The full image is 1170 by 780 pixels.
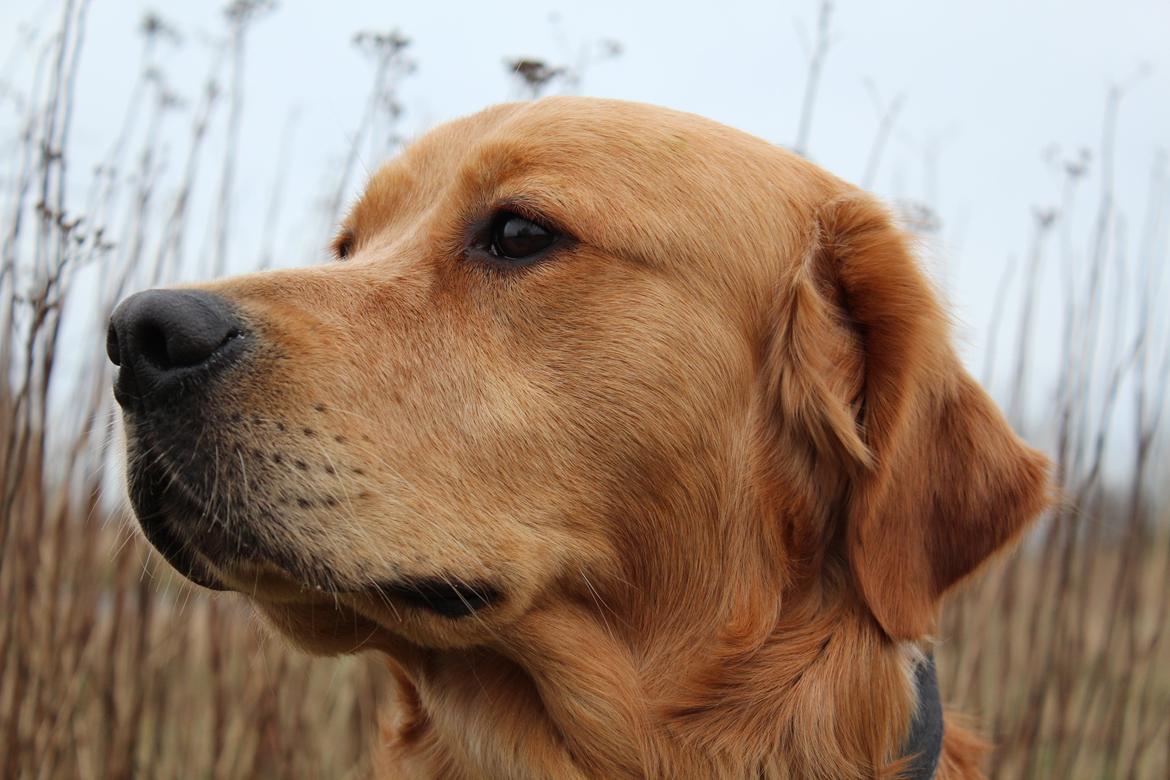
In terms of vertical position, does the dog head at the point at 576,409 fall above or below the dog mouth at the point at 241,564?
above

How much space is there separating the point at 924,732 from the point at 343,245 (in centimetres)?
197

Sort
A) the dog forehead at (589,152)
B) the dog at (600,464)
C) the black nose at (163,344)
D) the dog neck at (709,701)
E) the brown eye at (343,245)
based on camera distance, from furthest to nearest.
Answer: the brown eye at (343,245) < the dog forehead at (589,152) < the dog neck at (709,701) < the dog at (600,464) < the black nose at (163,344)

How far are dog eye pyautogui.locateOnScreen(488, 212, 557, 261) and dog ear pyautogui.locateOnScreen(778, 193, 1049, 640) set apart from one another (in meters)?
0.59

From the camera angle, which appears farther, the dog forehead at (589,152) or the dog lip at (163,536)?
the dog forehead at (589,152)

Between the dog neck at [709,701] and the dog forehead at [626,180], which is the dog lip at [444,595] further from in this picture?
the dog forehead at [626,180]

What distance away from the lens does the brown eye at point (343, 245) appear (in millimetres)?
2977

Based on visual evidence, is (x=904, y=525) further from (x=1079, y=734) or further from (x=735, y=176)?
(x=1079, y=734)

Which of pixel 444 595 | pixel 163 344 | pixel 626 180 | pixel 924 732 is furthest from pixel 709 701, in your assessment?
pixel 163 344

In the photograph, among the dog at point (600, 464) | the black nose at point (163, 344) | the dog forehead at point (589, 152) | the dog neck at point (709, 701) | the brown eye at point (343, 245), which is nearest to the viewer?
the black nose at point (163, 344)

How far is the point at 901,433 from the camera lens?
2275 mm

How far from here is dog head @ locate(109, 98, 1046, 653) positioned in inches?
77.2

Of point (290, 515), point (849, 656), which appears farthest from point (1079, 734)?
point (290, 515)

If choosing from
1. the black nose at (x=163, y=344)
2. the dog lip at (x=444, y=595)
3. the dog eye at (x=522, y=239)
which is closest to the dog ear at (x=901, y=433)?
the dog eye at (x=522, y=239)

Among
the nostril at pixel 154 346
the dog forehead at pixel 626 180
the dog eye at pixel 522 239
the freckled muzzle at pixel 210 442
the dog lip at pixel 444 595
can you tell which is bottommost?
the dog lip at pixel 444 595
